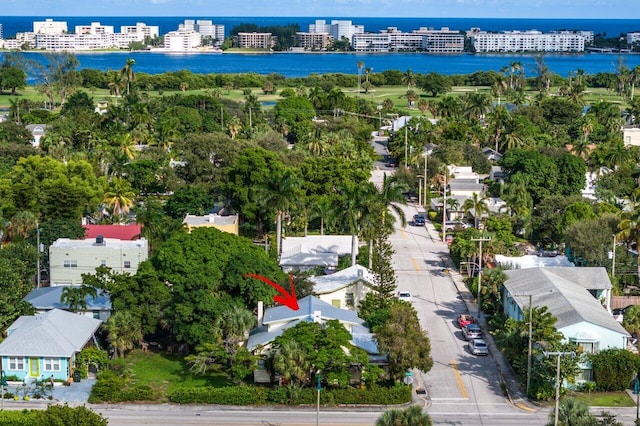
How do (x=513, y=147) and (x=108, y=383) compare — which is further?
(x=513, y=147)

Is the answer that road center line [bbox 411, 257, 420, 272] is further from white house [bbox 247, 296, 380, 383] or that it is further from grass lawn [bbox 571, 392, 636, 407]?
grass lawn [bbox 571, 392, 636, 407]

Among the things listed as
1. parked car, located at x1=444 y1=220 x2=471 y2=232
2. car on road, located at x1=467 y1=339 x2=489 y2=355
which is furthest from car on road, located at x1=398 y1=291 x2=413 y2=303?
parked car, located at x1=444 y1=220 x2=471 y2=232

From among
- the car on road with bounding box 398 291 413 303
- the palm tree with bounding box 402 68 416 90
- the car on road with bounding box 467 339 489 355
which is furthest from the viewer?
the palm tree with bounding box 402 68 416 90

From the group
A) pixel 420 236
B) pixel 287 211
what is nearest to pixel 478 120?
pixel 420 236

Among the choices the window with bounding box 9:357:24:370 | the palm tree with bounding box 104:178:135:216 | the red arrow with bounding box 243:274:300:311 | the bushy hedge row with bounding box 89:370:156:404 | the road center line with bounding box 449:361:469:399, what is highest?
the palm tree with bounding box 104:178:135:216

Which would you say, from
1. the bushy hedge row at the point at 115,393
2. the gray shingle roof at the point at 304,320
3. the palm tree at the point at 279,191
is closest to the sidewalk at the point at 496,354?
the gray shingle roof at the point at 304,320

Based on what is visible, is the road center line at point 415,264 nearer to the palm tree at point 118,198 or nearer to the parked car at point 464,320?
the parked car at point 464,320

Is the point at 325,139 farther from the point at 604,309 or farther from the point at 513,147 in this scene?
the point at 604,309
